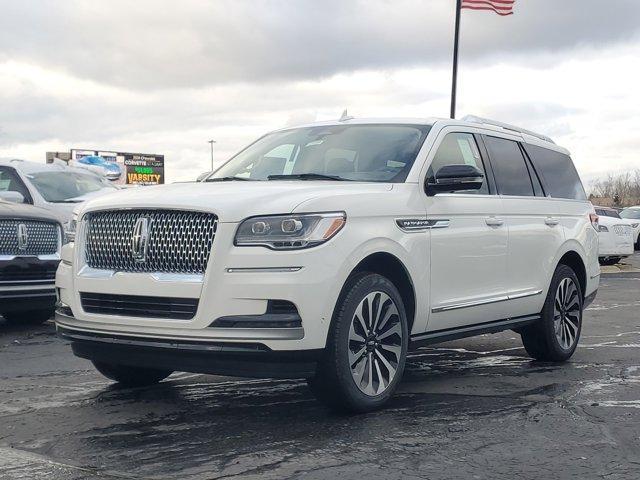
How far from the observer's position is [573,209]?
846 cm

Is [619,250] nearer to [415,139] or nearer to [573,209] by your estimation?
[573,209]

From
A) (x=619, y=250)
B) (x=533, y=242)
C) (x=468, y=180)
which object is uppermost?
(x=468, y=180)

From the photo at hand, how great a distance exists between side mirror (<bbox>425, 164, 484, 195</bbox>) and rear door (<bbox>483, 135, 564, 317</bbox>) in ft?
3.43

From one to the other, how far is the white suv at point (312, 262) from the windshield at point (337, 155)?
0.01 m

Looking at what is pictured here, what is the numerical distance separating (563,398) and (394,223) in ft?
5.47

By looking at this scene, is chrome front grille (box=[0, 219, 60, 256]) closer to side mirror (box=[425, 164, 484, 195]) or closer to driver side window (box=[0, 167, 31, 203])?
driver side window (box=[0, 167, 31, 203])

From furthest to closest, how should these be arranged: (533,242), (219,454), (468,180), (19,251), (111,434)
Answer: (19,251) < (533,242) < (468,180) < (111,434) < (219,454)

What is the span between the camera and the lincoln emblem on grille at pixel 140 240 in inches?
216

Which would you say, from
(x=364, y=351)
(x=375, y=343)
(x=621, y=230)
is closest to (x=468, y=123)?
(x=375, y=343)

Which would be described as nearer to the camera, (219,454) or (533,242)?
(219,454)

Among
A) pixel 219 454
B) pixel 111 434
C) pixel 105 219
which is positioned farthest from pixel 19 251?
pixel 219 454

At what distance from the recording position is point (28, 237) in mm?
9695

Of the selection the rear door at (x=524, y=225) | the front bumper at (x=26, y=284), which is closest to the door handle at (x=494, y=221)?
the rear door at (x=524, y=225)

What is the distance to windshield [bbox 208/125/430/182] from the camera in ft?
21.0
